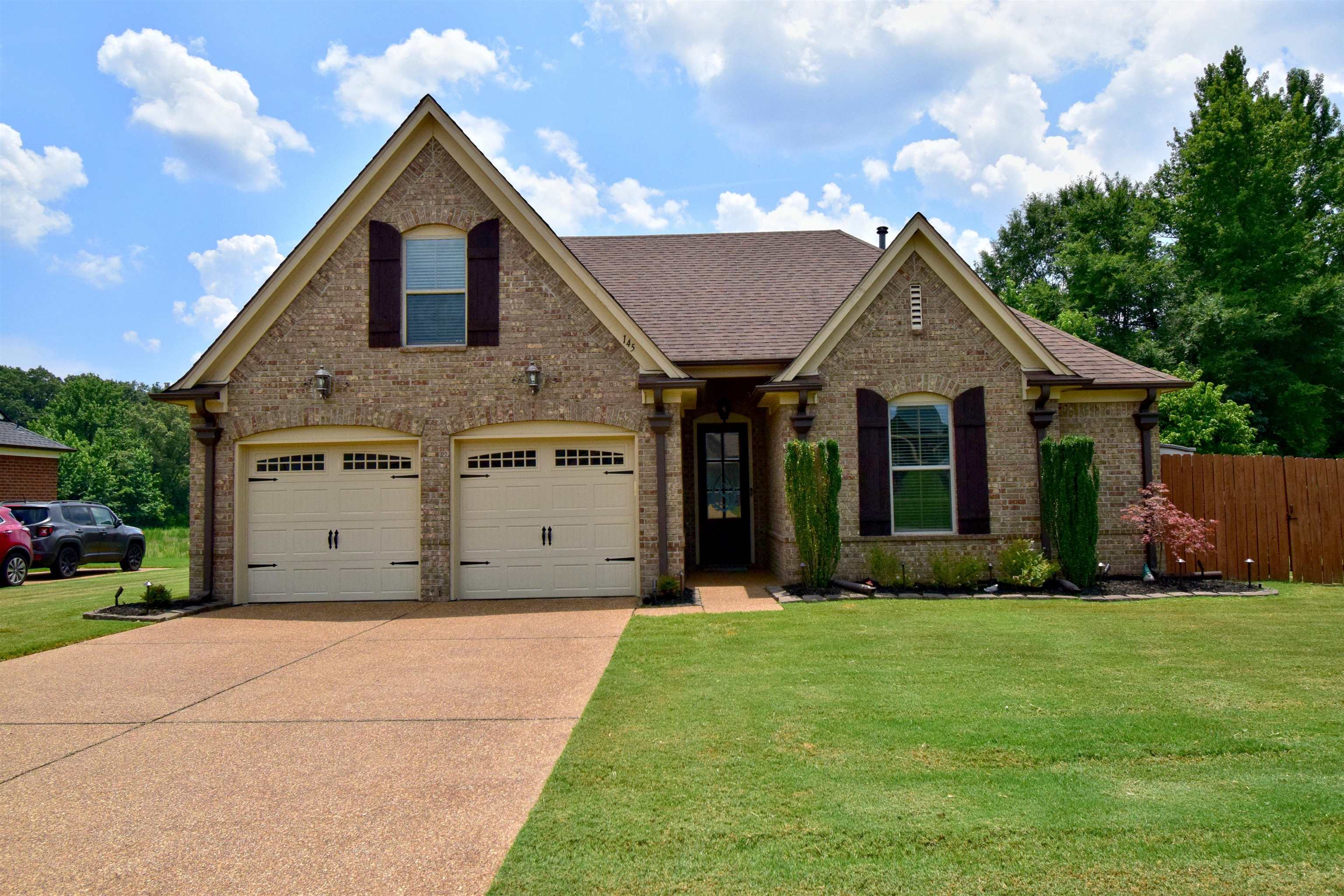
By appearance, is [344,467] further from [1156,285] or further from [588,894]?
[1156,285]

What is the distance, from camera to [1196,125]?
28.3m

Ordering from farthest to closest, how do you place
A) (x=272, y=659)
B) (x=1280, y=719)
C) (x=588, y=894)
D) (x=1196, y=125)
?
1. (x=1196, y=125)
2. (x=272, y=659)
3. (x=1280, y=719)
4. (x=588, y=894)

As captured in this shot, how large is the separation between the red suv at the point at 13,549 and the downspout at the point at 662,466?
1328 centimetres

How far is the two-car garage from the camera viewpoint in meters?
11.4

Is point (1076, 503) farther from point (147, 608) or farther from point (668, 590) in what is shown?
point (147, 608)

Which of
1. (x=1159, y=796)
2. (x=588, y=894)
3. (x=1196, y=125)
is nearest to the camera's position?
(x=588, y=894)

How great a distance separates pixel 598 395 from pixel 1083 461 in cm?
680

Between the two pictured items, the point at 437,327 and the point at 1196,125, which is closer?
the point at 437,327

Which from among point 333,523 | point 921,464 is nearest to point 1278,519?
point 921,464

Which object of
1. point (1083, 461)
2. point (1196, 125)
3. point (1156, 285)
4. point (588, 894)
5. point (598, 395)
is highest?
point (1196, 125)

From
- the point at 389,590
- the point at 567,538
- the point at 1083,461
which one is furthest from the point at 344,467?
Answer: the point at 1083,461

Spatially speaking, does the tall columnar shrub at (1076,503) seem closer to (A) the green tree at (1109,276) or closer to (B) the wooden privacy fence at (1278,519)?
(B) the wooden privacy fence at (1278,519)

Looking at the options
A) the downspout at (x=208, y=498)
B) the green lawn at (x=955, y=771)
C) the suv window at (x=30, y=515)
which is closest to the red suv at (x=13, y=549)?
the suv window at (x=30, y=515)

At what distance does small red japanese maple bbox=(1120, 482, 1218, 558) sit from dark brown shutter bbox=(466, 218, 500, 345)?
31.8ft
